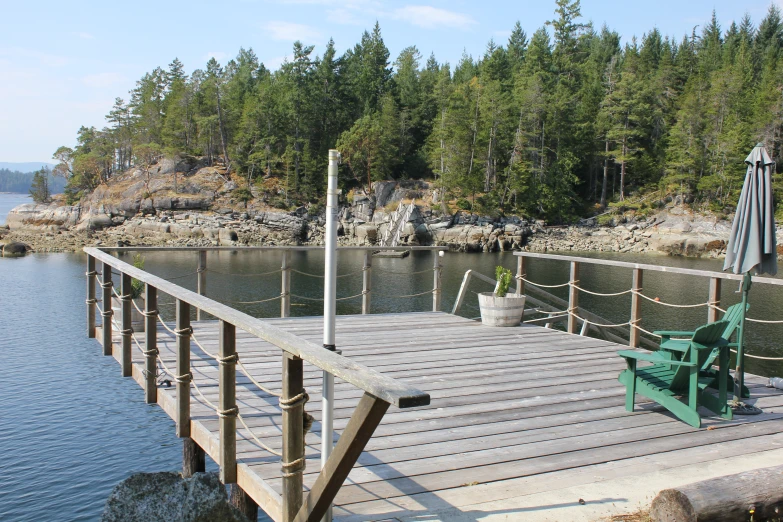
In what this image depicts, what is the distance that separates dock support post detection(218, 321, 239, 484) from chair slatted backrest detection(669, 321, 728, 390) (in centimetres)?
361

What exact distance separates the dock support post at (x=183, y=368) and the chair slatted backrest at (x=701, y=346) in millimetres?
3969

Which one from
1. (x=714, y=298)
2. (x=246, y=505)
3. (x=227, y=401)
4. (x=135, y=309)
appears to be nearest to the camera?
(x=227, y=401)

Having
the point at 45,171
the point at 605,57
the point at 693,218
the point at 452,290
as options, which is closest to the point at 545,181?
the point at 693,218

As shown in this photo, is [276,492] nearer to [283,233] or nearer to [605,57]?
[283,233]

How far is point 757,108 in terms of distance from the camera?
57656mm

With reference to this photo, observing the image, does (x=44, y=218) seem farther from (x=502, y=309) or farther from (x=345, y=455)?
(x=345, y=455)

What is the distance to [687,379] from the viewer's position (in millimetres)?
5289

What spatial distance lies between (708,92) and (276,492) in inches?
2784

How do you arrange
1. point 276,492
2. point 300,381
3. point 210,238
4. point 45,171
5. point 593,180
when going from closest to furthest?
point 300,381
point 276,492
point 210,238
point 593,180
point 45,171

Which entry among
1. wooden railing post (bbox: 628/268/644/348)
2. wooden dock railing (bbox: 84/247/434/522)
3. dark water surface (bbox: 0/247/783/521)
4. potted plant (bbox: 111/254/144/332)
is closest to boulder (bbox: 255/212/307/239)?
dark water surface (bbox: 0/247/783/521)

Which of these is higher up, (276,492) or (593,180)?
(593,180)

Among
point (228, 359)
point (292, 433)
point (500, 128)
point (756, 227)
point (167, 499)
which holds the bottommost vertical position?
point (167, 499)

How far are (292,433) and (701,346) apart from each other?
3680mm

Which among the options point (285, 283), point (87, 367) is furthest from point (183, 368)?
point (87, 367)
